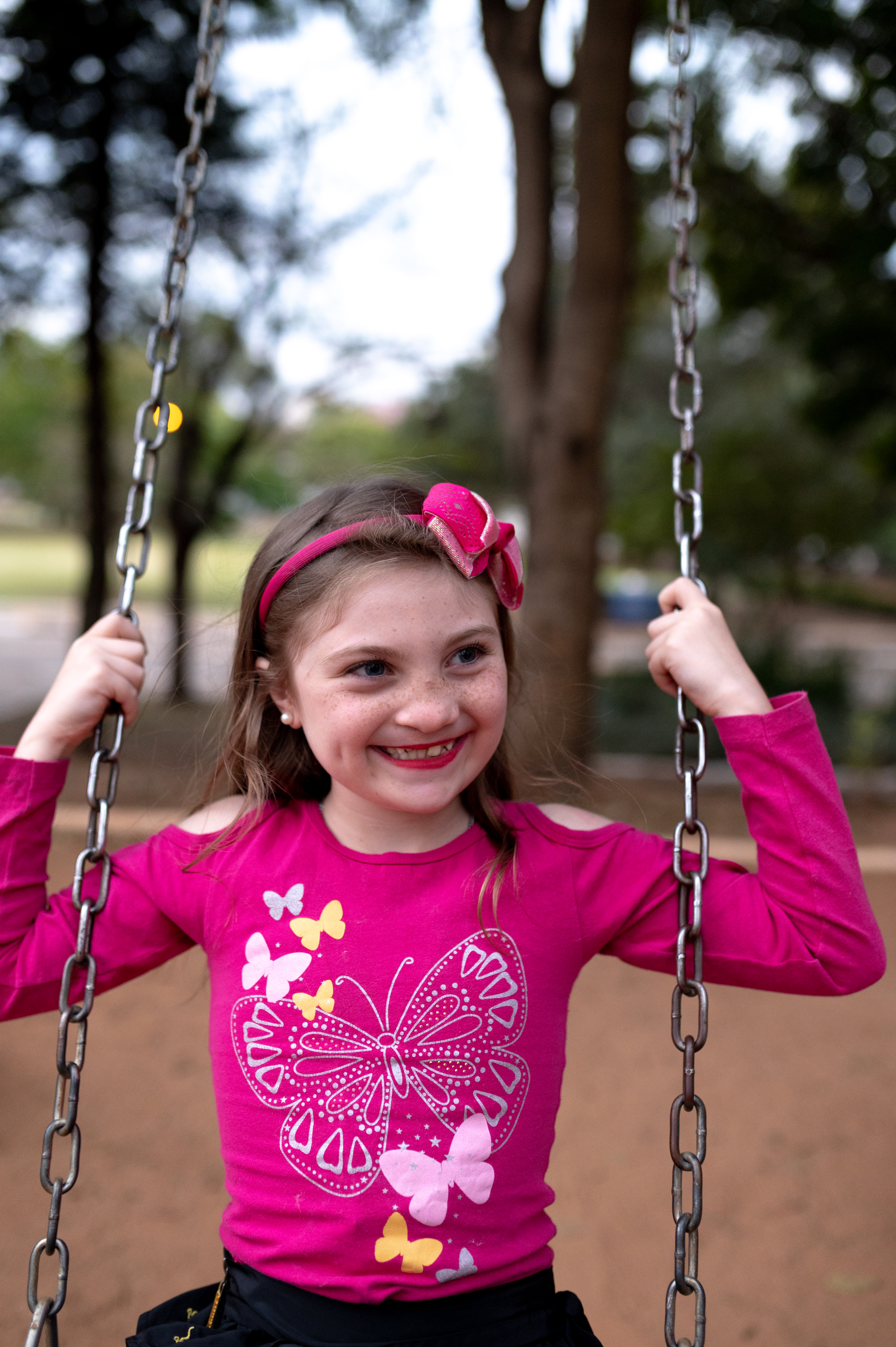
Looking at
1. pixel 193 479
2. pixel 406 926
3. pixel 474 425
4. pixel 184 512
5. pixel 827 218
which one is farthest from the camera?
pixel 474 425

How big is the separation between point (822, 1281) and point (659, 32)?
7.58 meters

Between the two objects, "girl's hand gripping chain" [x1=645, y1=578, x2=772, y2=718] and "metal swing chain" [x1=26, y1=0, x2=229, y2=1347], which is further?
"girl's hand gripping chain" [x1=645, y1=578, x2=772, y2=718]

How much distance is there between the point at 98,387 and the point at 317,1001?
700 centimetres

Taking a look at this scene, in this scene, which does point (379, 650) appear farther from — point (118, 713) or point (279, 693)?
point (118, 713)

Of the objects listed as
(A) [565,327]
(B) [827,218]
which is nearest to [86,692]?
(A) [565,327]

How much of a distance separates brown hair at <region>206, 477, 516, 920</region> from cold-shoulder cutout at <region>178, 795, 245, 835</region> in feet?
0.07

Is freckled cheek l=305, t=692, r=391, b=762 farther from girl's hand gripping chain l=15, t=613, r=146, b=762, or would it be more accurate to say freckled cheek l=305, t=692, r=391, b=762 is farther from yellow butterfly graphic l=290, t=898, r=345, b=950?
girl's hand gripping chain l=15, t=613, r=146, b=762

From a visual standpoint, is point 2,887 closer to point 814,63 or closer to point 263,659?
point 263,659

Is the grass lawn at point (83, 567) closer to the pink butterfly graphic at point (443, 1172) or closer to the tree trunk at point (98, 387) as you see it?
the tree trunk at point (98, 387)

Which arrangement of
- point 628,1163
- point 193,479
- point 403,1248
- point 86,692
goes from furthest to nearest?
point 193,479 → point 628,1163 → point 86,692 → point 403,1248

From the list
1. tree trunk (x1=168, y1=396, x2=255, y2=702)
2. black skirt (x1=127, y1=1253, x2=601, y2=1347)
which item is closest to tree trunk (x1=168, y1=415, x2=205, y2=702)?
tree trunk (x1=168, y1=396, x2=255, y2=702)

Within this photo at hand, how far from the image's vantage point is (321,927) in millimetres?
1513

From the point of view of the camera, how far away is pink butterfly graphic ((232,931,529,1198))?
1.43 m

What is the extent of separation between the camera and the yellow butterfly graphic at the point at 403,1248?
1399 millimetres
